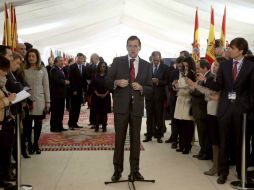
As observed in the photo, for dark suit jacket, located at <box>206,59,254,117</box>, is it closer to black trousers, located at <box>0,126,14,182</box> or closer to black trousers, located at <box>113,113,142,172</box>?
black trousers, located at <box>113,113,142,172</box>

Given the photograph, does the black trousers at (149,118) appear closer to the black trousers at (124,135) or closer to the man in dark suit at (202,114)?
the man in dark suit at (202,114)

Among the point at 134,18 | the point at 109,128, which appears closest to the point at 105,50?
the point at 134,18

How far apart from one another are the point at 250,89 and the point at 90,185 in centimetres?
188

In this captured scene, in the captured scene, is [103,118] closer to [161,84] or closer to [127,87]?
[161,84]

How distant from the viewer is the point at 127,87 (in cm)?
350

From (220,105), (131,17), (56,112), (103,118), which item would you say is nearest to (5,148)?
(220,105)

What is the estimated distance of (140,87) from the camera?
134 inches

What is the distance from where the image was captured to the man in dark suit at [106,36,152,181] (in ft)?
11.5

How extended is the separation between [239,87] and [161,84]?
2.33 metres

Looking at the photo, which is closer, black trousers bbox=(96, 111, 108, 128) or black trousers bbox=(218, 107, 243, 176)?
black trousers bbox=(218, 107, 243, 176)

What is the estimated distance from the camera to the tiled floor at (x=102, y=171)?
3.54m

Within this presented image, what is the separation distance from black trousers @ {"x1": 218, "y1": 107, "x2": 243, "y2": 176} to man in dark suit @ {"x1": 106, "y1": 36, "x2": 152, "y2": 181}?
0.84 meters

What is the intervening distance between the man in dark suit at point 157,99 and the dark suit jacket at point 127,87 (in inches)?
81.8

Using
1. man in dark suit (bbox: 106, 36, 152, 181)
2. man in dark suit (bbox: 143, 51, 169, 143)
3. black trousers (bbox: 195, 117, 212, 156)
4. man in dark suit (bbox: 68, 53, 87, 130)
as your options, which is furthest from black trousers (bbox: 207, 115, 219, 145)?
man in dark suit (bbox: 68, 53, 87, 130)
